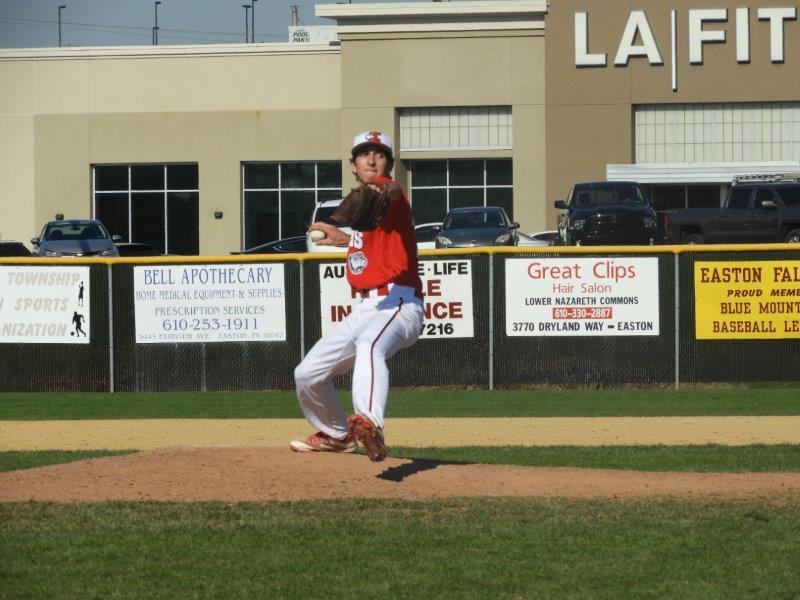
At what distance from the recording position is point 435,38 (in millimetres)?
43281

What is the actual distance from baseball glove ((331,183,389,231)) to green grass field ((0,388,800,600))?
5.17 ft

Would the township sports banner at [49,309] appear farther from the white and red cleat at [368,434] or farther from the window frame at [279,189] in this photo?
the window frame at [279,189]

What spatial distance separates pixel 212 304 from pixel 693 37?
2854 centimetres

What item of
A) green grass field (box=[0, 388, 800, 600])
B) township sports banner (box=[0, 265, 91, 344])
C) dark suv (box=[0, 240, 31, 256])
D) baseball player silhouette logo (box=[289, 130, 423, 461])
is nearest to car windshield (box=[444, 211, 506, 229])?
dark suv (box=[0, 240, 31, 256])

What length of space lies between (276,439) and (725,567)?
21.4 feet

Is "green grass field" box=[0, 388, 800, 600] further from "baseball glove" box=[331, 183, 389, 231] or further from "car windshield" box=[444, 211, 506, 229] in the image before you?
"car windshield" box=[444, 211, 506, 229]

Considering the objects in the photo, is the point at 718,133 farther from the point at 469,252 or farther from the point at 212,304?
the point at 212,304

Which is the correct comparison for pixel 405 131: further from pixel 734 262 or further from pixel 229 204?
pixel 734 262

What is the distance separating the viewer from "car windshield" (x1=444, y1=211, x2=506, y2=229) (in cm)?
3012

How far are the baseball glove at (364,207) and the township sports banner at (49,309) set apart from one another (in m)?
10.6

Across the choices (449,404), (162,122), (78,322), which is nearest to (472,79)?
(162,122)

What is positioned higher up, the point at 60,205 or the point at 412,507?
the point at 60,205

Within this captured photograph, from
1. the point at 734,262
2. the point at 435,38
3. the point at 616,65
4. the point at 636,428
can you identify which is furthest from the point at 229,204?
the point at 636,428

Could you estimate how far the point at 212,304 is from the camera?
693 inches
